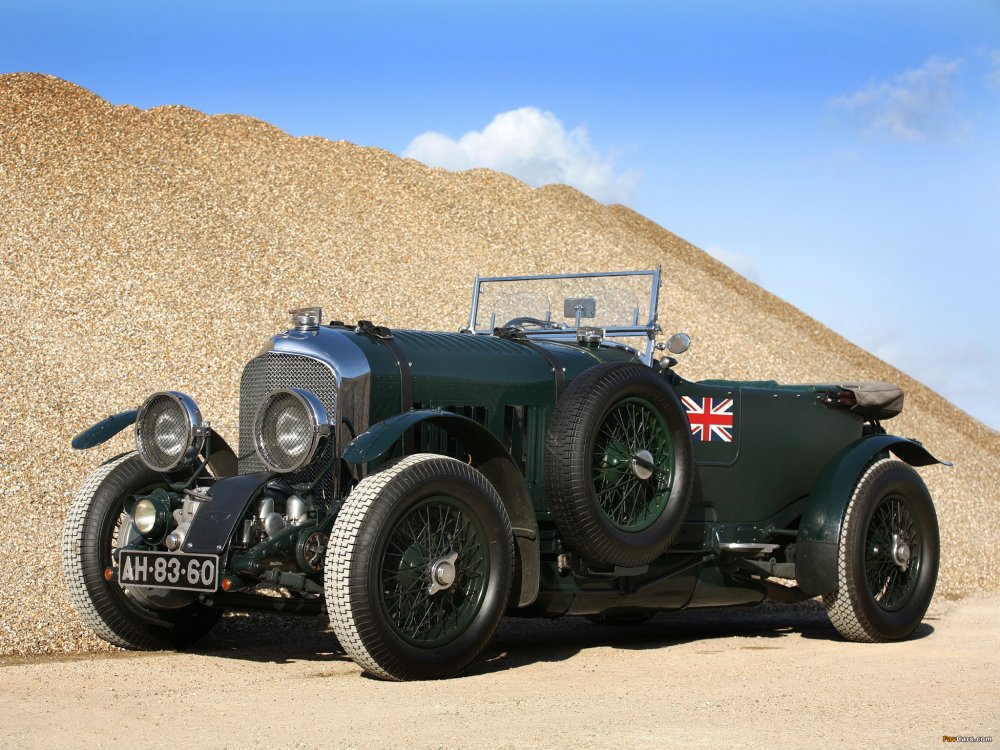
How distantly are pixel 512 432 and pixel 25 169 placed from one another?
629 inches

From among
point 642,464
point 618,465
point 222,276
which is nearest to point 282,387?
point 618,465

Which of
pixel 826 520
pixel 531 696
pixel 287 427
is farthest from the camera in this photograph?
pixel 826 520

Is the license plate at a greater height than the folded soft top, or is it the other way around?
the folded soft top

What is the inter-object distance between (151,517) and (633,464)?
2.59 m

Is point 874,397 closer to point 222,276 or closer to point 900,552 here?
point 900,552

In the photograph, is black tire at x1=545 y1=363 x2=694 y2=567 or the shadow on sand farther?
the shadow on sand

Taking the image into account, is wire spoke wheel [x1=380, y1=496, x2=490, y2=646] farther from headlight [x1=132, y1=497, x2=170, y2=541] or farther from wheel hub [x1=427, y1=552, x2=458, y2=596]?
headlight [x1=132, y1=497, x2=170, y2=541]

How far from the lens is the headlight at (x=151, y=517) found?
6336mm

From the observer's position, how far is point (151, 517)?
20.8 ft

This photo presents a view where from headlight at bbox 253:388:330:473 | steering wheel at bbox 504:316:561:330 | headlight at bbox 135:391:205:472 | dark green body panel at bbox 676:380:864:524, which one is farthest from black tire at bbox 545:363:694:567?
headlight at bbox 135:391:205:472

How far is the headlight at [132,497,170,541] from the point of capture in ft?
→ 20.8

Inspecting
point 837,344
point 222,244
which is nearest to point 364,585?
point 222,244

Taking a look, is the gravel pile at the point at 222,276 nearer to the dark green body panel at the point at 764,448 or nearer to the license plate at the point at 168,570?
the license plate at the point at 168,570

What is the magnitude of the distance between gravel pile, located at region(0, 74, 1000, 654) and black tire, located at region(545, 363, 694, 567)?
9.80 feet
